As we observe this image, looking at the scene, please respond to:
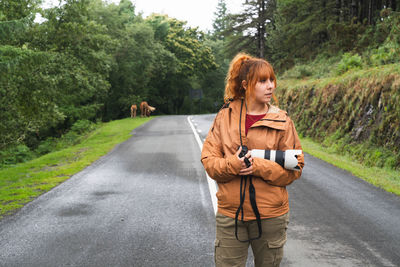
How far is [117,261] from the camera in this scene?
13.2ft

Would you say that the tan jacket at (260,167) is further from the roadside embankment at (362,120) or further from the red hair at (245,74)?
the roadside embankment at (362,120)

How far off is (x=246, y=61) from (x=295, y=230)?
324 cm

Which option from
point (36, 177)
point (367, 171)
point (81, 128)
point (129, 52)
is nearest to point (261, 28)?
point (129, 52)

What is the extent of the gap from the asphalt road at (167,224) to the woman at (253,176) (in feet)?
5.56

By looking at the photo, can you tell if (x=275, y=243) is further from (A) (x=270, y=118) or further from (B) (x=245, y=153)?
(A) (x=270, y=118)

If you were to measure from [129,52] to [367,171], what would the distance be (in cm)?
3235

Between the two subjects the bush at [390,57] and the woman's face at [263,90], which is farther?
the bush at [390,57]

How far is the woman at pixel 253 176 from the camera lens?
2336 mm

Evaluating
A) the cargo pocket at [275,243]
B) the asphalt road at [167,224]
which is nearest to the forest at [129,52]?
the asphalt road at [167,224]

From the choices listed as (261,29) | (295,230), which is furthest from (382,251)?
(261,29)

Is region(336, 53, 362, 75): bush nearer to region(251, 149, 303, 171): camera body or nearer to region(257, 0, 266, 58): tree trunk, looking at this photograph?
region(251, 149, 303, 171): camera body

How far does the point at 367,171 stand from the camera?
9.04 metres

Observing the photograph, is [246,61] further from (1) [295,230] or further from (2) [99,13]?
(2) [99,13]

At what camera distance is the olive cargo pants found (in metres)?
2.38
